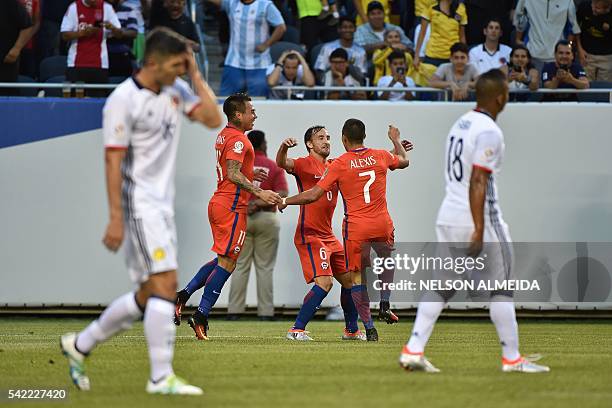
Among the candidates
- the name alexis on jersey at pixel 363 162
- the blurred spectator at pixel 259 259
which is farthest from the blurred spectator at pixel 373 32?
the name alexis on jersey at pixel 363 162

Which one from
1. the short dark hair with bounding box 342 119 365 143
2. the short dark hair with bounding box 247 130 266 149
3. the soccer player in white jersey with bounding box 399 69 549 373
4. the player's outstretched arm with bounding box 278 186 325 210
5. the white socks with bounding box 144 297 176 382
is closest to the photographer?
the white socks with bounding box 144 297 176 382

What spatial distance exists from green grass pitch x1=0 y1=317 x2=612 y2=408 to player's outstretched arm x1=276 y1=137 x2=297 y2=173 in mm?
1971

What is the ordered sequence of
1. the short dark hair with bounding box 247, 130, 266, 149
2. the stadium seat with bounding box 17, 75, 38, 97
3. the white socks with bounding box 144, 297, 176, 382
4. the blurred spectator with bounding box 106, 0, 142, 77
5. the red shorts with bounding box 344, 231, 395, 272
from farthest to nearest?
the blurred spectator with bounding box 106, 0, 142, 77, the stadium seat with bounding box 17, 75, 38, 97, the short dark hair with bounding box 247, 130, 266, 149, the red shorts with bounding box 344, 231, 395, 272, the white socks with bounding box 144, 297, 176, 382

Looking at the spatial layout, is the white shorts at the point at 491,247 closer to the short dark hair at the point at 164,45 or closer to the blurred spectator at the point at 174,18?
the short dark hair at the point at 164,45

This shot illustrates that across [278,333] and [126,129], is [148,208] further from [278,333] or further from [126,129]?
[278,333]

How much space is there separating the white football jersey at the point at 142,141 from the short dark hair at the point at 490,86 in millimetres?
Result: 2448

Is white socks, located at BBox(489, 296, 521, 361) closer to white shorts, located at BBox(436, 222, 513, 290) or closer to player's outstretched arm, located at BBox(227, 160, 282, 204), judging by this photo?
white shorts, located at BBox(436, 222, 513, 290)

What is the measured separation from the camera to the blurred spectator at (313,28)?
796 inches

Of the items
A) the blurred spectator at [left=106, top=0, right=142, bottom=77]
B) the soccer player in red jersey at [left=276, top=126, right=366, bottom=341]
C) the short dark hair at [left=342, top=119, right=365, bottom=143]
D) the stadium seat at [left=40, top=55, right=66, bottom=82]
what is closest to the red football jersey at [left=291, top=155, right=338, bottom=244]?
the soccer player in red jersey at [left=276, top=126, right=366, bottom=341]

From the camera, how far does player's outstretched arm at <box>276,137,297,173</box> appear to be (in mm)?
13008

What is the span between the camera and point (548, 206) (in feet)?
59.0

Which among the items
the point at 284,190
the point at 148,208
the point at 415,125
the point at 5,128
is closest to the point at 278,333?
the point at 284,190

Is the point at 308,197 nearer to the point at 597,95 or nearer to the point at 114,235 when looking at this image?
the point at 114,235

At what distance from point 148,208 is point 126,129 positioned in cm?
53
